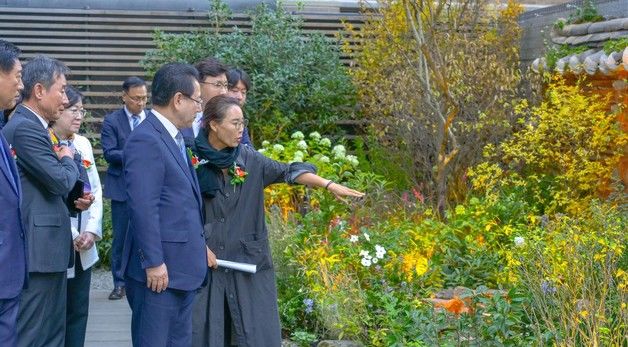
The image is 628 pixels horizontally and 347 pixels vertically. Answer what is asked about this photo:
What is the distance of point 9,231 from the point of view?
460 cm

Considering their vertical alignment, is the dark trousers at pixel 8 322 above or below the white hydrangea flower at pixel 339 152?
above

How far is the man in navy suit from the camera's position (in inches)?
204

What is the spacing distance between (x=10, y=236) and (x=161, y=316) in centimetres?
97

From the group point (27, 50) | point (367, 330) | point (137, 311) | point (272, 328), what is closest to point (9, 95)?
point (137, 311)

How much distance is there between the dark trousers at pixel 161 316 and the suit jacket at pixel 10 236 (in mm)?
776

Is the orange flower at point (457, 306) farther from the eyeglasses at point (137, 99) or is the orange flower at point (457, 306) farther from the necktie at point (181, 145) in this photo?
the eyeglasses at point (137, 99)

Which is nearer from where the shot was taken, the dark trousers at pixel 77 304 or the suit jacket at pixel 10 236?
the suit jacket at pixel 10 236

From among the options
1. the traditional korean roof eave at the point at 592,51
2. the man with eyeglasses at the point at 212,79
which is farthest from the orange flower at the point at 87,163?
the traditional korean roof eave at the point at 592,51

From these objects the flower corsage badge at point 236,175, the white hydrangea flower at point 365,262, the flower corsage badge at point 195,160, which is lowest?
the white hydrangea flower at point 365,262

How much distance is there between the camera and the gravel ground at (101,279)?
394 inches

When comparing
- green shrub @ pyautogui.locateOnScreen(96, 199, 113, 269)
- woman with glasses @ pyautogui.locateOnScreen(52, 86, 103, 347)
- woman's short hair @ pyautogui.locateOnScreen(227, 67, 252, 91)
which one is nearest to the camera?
woman with glasses @ pyautogui.locateOnScreen(52, 86, 103, 347)

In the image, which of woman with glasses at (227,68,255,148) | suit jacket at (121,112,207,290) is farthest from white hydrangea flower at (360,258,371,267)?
suit jacket at (121,112,207,290)

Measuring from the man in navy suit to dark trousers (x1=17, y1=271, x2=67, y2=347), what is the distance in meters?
0.38

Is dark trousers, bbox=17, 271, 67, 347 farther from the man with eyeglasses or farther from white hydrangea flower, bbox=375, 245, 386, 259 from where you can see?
white hydrangea flower, bbox=375, 245, 386, 259
